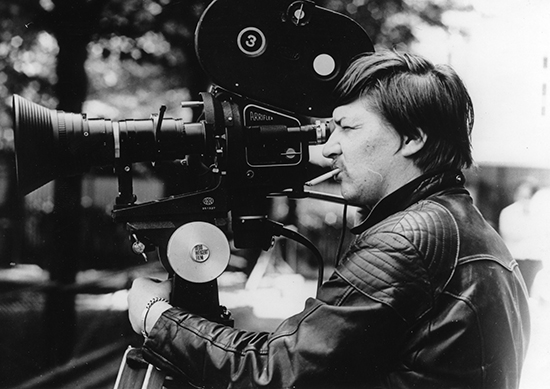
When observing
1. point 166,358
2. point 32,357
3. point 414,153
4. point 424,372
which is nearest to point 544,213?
point 414,153

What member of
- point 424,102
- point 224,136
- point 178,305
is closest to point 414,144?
point 424,102

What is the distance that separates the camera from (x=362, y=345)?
2.98 feet

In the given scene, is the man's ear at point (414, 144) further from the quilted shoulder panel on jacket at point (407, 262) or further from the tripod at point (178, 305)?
the tripod at point (178, 305)

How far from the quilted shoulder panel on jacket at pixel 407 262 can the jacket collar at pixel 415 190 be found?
84mm

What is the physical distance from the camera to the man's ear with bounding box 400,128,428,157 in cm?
108

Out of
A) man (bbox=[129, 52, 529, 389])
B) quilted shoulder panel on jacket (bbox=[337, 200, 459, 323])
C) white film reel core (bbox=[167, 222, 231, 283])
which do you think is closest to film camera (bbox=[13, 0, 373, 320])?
white film reel core (bbox=[167, 222, 231, 283])

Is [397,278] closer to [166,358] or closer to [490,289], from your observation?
[490,289]

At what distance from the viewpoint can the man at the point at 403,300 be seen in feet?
3.00

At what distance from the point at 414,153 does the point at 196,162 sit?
529 mm

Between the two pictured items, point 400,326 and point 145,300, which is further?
point 145,300

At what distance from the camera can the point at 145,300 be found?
1.15 m

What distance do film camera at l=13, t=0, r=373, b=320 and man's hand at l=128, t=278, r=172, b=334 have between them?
0.04 metres

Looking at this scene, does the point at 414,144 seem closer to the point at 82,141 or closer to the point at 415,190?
the point at 415,190

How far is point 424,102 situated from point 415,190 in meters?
0.18
